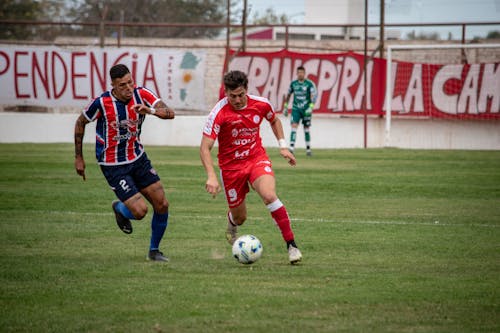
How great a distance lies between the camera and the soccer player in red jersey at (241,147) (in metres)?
8.98

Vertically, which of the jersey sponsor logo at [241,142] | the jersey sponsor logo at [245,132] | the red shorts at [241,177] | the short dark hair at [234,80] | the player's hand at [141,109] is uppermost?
the short dark hair at [234,80]

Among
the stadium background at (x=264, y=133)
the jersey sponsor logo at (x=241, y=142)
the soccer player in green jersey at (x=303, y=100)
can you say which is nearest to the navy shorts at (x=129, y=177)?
the jersey sponsor logo at (x=241, y=142)

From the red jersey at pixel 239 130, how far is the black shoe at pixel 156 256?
1227 mm

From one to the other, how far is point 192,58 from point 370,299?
2375 centimetres

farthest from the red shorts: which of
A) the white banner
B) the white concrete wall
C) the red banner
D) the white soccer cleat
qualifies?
the white banner

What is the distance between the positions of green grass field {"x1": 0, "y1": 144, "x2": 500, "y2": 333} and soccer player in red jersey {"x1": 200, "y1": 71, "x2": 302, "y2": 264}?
2.04 ft

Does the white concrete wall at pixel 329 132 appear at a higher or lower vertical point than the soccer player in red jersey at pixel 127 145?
lower

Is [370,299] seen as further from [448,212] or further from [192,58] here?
[192,58]

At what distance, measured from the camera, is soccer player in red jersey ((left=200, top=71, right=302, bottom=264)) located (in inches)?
354

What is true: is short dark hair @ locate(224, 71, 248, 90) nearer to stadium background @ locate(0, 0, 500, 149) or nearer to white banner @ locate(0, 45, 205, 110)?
stadium background @ locate(0, 0, 500, 149)

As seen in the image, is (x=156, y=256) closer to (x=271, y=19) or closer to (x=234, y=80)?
(x=234, y=80)

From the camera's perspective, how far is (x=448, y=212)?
1309cm

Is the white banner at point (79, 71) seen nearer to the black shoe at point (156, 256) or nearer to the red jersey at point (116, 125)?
the red jersey at point (116, 125)

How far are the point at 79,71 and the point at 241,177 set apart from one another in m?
22.2
